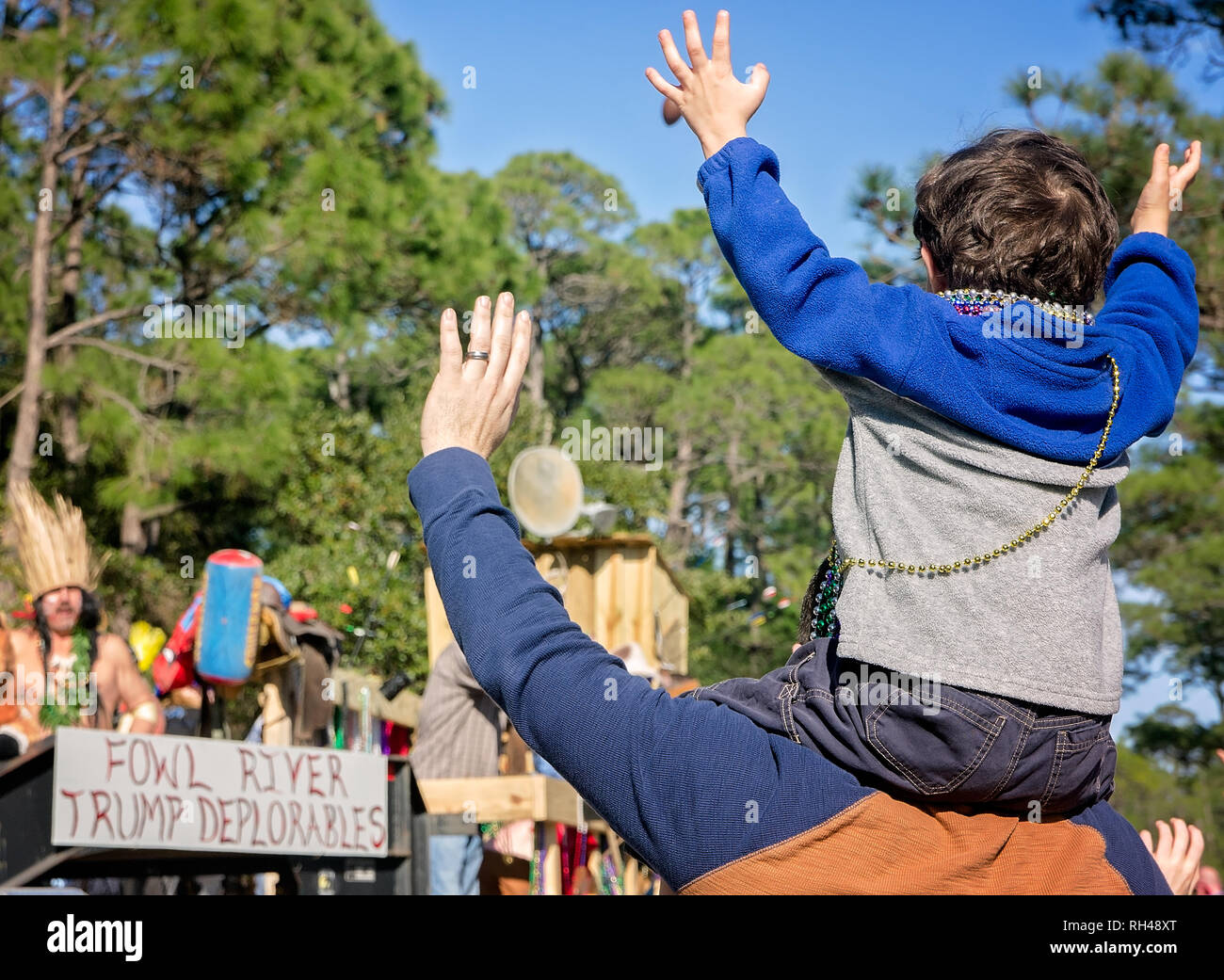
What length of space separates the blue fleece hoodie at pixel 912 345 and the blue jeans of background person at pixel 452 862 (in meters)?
3.78

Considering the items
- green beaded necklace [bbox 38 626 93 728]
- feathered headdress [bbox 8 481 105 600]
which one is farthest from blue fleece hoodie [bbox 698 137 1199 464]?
feathered headdress [bbox 8 481 105 600]

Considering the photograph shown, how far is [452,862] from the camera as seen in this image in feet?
15.1

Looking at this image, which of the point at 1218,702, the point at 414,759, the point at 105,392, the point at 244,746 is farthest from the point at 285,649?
the point at 1218,702

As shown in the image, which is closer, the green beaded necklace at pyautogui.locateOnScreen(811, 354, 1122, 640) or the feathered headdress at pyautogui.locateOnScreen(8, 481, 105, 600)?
the green beaded necklace at pyautogui.locateOnScreen(811, 354, 1122, 640)

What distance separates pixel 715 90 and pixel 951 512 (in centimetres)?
41

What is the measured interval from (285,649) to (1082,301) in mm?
5698

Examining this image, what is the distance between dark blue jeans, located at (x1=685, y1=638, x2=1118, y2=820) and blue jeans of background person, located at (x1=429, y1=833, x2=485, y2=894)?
12.2ft

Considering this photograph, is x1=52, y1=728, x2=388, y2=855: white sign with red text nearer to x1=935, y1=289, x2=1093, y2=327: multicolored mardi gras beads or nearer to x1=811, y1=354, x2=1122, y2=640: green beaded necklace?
x1=811, y1=354, x2=1122, y2=640: green beaded necklace

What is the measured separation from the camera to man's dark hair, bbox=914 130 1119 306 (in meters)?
1.13

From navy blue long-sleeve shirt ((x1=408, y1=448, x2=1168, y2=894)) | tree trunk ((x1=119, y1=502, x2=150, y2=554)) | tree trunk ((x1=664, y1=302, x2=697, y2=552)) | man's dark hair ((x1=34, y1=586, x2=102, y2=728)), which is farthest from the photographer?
tree trunk ((x1=664, y1=302, x2=697, y2=552))

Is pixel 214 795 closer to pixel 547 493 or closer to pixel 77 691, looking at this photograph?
pixel 77 691

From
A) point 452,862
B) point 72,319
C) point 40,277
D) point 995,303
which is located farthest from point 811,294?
point 72,319

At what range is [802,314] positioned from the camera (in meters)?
1.00
